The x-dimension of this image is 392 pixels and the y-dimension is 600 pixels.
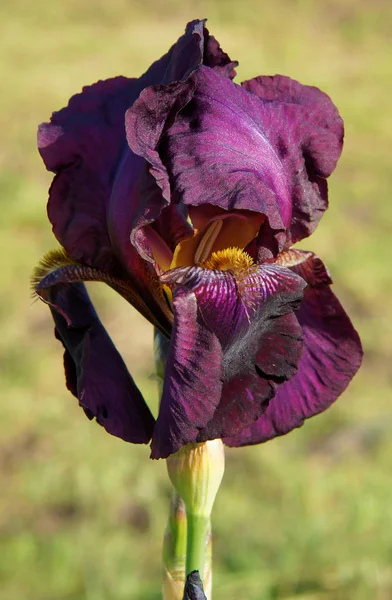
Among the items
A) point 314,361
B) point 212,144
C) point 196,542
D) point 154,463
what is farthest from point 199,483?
point 154,463

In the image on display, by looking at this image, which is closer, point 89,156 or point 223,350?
point 223,350

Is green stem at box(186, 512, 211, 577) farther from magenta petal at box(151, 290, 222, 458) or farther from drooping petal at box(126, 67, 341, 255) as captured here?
drooping petal at box(126, 67, 341, 255)

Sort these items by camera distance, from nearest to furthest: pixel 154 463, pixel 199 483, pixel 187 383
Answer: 1. pixel 187 383
2. pixel 199 483
3. pixel 154 463

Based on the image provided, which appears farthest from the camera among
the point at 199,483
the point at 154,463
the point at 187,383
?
the point at 154,463

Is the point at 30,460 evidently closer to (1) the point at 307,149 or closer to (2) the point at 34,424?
(2) the point at 34,424

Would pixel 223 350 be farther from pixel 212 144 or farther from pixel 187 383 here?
pixel 212 144

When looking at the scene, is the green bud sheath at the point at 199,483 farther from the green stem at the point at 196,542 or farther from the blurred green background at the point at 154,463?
the blurred green background at the point at 154,463

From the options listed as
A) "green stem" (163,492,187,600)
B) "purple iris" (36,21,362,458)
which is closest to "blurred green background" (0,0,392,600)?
"green stem" (163,492,187,600)

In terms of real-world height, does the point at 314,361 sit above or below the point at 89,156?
below
